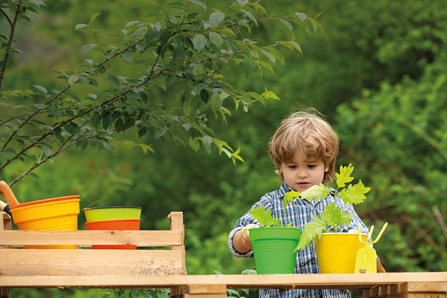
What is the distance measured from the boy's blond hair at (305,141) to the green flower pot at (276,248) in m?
0.47

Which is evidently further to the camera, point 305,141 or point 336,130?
point 336,130

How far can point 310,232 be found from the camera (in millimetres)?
1290

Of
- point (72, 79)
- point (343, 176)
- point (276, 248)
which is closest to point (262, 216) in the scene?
point (276, 248)

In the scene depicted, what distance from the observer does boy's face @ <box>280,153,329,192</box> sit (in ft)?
5.64

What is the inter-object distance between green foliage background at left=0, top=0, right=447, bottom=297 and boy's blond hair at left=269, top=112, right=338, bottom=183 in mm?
2936

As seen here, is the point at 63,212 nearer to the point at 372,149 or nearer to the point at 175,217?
the point at 175,217

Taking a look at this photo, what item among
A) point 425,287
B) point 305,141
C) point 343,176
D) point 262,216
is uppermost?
point 305,141

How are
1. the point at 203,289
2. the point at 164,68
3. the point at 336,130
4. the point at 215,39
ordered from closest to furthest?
1. the point at 203,289
2. the point at 215,39
3. the point at 164,68
4. the point at 336,130

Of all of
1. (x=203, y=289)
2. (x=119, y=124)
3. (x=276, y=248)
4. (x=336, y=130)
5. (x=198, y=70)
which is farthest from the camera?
(x=336, y=130)

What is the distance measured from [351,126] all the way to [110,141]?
397cm

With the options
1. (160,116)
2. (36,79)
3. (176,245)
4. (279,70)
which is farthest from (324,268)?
(36,79)

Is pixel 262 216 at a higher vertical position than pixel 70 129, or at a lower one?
lower

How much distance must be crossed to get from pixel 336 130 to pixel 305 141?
4.03 m

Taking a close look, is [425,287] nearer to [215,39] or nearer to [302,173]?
[302,173]
